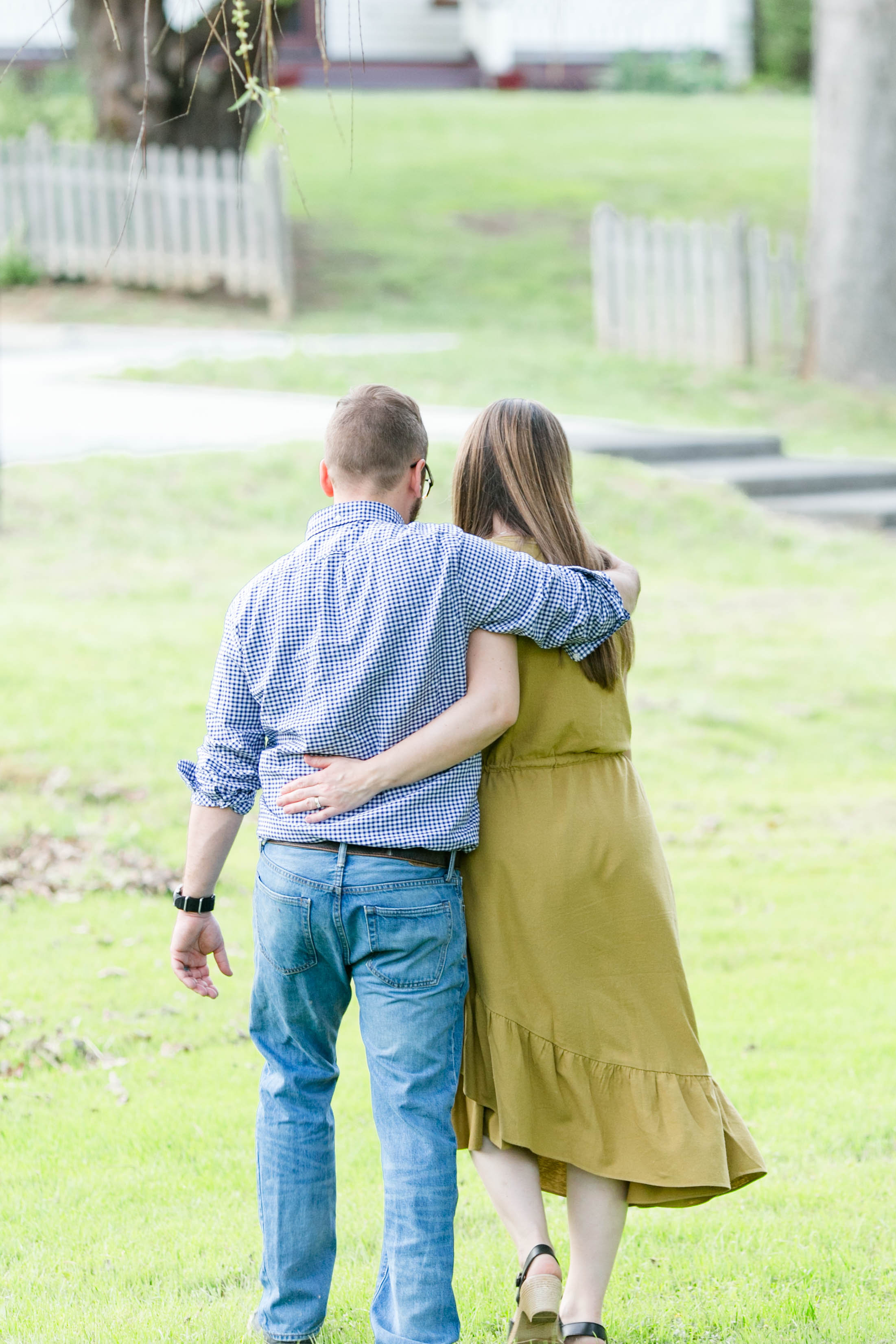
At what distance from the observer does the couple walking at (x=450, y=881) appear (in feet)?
8.91

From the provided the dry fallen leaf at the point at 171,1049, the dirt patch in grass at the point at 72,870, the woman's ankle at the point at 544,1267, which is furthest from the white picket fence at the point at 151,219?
the woman's ankle at the point at 544,1267

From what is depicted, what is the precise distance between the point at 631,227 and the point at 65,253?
7218 millimetres

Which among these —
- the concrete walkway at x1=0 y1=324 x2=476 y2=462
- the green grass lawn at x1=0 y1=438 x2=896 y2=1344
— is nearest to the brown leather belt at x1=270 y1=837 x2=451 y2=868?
the green grass lawn at x1=0 y1=438 x2=896 y2=1344

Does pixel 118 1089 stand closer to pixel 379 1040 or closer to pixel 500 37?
pixel 379 1040

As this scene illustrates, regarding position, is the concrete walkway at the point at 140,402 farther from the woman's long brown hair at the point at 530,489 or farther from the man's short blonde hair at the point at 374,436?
the man's short blonde hair at the point at 374,436

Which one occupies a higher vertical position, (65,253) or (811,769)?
(65,253)

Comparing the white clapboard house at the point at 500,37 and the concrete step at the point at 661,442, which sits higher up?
the white clapboard house at the point at 500,37

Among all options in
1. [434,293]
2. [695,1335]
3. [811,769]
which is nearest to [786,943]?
[811,769]

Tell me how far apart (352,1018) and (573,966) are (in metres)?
2.38

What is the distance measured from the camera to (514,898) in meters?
2.89

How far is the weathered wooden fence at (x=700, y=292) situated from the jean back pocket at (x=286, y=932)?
1530 centimetres

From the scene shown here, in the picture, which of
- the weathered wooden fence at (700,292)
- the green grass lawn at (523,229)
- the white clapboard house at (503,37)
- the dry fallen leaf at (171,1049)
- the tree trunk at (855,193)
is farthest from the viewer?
the white clapboard house at (503,37)

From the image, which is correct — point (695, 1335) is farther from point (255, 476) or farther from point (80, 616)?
point (255, 476)

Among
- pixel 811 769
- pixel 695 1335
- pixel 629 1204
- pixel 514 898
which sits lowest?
pixel 811 769
